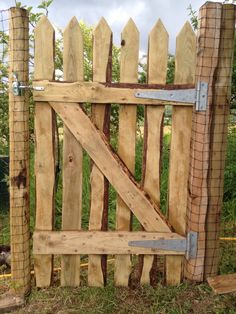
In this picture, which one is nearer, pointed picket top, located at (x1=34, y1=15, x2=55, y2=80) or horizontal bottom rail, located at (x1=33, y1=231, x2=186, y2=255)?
pointed picket top, located at (x1=34, y1=15, x2=55, y2=80)

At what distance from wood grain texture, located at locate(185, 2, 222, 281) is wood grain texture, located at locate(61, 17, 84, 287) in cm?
87

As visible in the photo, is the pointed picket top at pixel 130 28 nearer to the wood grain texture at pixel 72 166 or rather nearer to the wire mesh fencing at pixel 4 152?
the wood grain texture at pixel 72 166

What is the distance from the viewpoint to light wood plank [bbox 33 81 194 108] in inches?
112

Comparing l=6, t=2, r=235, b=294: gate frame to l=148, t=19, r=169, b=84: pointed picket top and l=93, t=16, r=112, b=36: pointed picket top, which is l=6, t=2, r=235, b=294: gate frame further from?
l=93, t=16, r=112, b=36: pointed picket top

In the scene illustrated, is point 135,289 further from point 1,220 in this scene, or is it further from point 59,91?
point 1,220

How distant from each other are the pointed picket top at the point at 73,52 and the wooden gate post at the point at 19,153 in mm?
297

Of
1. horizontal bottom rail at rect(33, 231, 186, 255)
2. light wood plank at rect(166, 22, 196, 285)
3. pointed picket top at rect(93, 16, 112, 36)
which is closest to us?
pointed picket top at rect(93, 16, 112, 36)

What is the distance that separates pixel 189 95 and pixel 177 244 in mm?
1182

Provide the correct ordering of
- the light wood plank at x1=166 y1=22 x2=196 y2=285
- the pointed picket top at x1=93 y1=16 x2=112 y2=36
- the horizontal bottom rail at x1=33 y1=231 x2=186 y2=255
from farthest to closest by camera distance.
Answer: the horizontal bottom rail at x1=33 y1=231 x2=186 y2=255 < the light wood plank at x1=166 y1=22 x2=196 y2=285 < the pointed picket top at x1=93 y1=16 x2=112 y2=36

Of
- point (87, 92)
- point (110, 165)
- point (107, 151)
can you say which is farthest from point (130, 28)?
point (110, 165)

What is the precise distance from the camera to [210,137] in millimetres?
2984

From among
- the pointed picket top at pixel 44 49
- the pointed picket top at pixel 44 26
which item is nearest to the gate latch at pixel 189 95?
the pointed picket top at pixel 44 49

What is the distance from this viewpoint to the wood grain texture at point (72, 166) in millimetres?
2801

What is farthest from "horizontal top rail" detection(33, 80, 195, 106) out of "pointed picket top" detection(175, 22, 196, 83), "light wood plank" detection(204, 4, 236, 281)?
"light wood plank" detection(204, 4, 236, 281)
